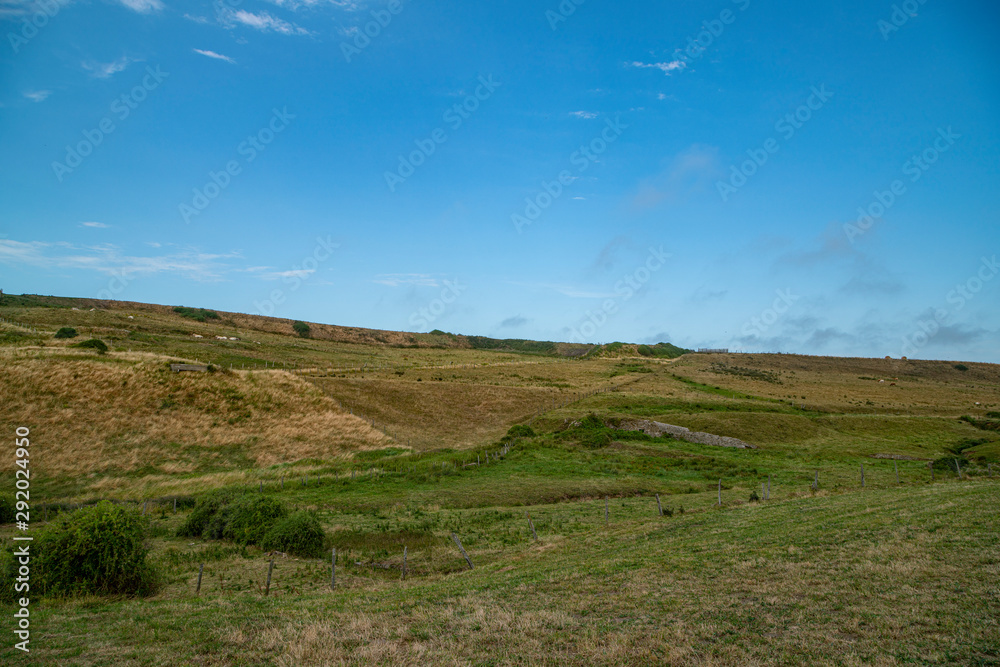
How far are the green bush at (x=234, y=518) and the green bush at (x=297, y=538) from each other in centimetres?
94

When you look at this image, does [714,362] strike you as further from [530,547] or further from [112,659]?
[112,659]

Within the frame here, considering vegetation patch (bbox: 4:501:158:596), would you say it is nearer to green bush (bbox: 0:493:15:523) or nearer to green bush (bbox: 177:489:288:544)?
green bush (bbox: 177:489:288:544)

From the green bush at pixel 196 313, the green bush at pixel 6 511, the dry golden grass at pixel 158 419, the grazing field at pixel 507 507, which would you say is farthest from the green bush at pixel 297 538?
the green bush at pixel 196 313

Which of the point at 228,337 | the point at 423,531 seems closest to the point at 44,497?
the point at 423,531

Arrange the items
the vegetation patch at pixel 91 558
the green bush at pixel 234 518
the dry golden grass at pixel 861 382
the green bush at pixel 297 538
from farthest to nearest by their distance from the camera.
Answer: the dry golden grass at pixel 861 382 → the green bush at pixel 234 518 → the green bush at pixel 297 538 → the vegetation patch at pixel 91 558

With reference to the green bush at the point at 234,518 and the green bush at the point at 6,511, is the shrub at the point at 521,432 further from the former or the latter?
the green bush at the point at 6,511

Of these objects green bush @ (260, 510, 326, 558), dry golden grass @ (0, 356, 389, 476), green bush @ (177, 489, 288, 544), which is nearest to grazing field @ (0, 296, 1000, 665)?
dry golden grass @ (0, 356, 389, 476)

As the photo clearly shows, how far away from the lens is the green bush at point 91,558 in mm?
15719

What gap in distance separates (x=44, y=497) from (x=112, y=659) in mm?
Result: 30215

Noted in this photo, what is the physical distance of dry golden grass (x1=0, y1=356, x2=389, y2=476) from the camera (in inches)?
1561

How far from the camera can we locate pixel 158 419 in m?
45.7

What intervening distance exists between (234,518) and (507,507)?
14.1 meters

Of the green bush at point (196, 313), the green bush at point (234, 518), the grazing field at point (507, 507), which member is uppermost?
the green bush at point (196, 313)

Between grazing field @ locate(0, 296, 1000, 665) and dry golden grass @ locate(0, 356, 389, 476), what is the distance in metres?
0.23
